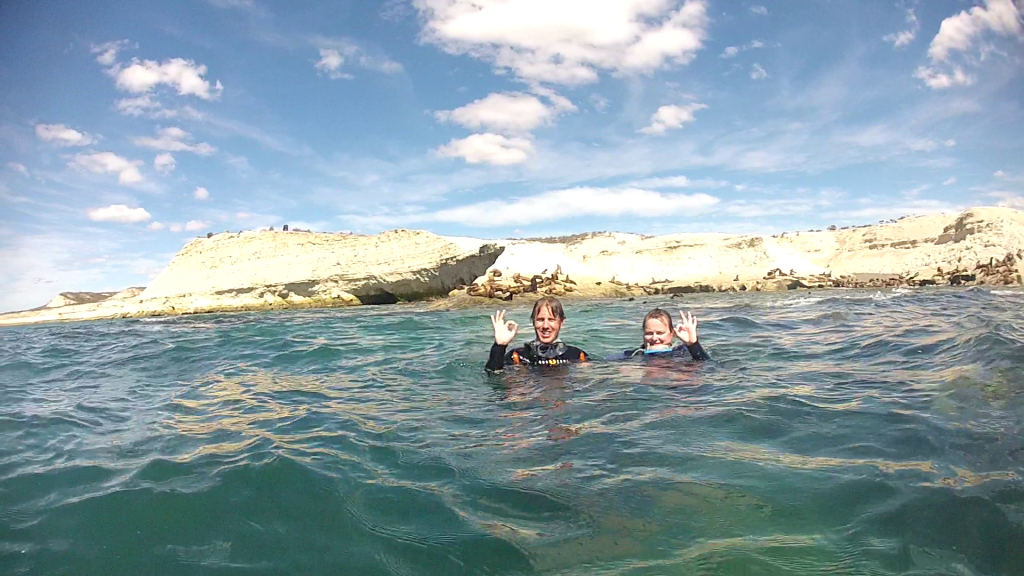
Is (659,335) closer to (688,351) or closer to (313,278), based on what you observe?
(688,351)

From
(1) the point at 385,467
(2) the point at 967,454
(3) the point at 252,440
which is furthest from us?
(3) the point at 252,440

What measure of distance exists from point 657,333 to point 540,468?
161 inches

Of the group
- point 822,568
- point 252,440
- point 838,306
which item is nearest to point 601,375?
point 252,440

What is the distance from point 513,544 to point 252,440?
2.68 meters

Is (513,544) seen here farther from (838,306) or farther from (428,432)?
(838,306)

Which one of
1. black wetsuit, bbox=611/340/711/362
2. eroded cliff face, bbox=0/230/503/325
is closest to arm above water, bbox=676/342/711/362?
black wetsuit, bbox=611/340/711/362

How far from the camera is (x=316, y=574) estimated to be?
100 inches

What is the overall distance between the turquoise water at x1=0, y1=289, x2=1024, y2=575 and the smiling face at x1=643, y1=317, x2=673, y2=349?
Result: 0.67 metres

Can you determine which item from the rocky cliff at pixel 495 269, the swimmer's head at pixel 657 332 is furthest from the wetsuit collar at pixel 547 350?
the rocky cliff at pixel 495 269

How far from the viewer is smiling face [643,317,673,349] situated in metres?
7.33

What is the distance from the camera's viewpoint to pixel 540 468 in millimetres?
3654

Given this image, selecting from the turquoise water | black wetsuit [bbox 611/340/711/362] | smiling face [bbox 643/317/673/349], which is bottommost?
the turquoise water

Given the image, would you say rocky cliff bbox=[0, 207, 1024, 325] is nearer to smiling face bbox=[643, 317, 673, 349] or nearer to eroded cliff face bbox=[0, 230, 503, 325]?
eroded cliff face bbox=[0, 230, 503, 325]

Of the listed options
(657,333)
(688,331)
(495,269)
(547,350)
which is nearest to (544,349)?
(547,350)
